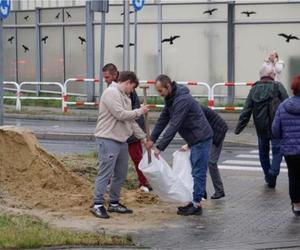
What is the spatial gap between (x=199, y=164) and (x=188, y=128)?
448mm

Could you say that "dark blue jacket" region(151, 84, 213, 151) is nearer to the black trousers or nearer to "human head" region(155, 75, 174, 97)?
"human head" region(155, 75, 174, 97)

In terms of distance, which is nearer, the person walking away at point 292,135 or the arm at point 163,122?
the person walking away at point 292,135

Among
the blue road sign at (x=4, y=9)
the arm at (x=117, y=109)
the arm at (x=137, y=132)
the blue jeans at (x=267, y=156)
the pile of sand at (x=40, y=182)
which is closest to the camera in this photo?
the arm at (x=117, y=109)

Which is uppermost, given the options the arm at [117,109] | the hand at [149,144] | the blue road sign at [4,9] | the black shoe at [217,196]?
the blue road sign at [4,9]

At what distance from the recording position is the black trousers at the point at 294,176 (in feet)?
33.2

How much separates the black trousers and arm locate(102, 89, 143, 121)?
1851 mm

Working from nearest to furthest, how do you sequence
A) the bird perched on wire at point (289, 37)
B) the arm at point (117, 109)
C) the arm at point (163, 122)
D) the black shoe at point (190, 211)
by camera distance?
1. the arm at point (117, 109)
2. the black shoe at point (190, 211)
3. the arm at point (163, 122)
4. the bird perched on wire at point (289, 37)

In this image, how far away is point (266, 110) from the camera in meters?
12.3

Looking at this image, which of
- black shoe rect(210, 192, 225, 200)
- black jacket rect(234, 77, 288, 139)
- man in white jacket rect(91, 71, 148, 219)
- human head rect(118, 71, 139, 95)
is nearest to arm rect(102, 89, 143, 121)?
man in white jacket rect(91, 71, 148, 219)

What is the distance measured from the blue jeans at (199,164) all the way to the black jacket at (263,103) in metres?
2.17

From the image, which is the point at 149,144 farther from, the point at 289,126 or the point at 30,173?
the point at 30,173

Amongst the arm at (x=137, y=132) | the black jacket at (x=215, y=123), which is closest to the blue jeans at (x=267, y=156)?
the black jacket at (x=215, y=123)

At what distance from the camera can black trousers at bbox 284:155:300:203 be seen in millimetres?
10125

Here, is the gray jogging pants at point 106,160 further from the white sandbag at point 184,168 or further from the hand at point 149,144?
the white sandbag at point 184,168
